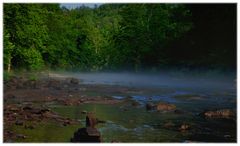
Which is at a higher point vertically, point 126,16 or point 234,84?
point 126,16

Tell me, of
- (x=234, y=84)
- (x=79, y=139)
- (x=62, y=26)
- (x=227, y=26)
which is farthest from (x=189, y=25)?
(x=79, y=139)

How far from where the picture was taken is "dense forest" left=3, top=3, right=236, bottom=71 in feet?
18.5

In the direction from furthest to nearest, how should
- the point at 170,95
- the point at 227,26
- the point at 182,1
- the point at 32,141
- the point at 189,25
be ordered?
the point at 170,95 < the point at 189,25 < the point at 227,26 < the point at 182,1 < the point at 32,141

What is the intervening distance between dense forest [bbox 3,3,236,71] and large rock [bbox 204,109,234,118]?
0.57m

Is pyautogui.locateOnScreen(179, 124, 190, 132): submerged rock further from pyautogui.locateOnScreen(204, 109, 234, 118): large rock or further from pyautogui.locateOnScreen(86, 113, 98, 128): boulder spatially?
pyautogui.locateOnScreen(86, 113, 98, 128): boulder

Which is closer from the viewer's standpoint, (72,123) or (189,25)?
(72,123)

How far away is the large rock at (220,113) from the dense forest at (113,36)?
0.57 metres

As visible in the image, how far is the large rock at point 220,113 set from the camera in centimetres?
595

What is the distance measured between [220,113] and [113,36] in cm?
177

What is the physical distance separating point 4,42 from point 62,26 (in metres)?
0.72

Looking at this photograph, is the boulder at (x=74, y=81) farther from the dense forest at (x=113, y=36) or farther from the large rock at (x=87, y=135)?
the large rock at (x=87, y=135)

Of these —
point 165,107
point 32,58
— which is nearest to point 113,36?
point 32,58

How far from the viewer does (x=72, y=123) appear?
555cm

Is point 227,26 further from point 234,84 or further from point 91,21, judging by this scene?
point 91,21
